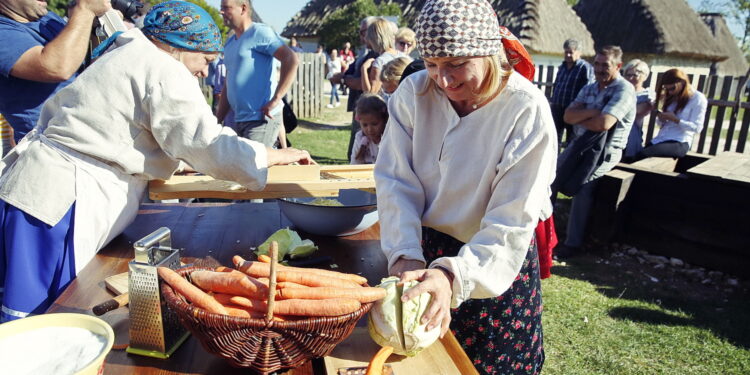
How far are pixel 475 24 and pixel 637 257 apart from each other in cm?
430

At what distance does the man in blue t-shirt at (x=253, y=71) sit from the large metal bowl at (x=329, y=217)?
2666 mm

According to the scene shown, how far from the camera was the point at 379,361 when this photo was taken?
1.28 m

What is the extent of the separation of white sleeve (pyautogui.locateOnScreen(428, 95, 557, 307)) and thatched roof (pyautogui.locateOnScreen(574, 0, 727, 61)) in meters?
20.8

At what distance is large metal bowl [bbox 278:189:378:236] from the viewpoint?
2.16 metres

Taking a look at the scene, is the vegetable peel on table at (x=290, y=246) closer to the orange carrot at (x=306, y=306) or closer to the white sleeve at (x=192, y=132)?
the white sleeve at (x=192, y=132)

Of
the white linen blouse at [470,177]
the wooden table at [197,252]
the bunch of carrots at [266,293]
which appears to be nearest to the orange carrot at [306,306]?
the bunch of carrots at [266,293]

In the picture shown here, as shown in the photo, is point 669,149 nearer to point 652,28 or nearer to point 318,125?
point 318,125

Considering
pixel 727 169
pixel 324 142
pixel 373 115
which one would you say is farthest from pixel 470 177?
pixel 324 142

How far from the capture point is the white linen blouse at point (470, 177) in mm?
1497

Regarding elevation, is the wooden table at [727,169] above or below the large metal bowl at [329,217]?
below

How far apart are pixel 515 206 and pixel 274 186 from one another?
3.95 ft

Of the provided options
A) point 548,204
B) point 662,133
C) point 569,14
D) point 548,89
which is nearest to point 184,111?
point 548,204

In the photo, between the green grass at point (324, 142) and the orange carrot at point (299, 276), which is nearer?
the orange carrot at point (299, 276)

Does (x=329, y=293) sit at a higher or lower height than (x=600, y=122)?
higher
